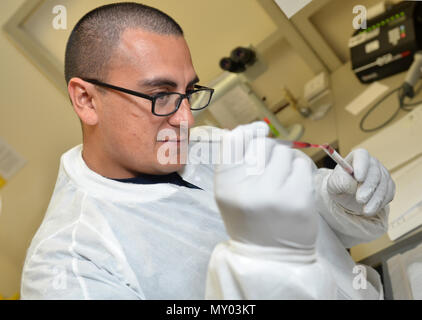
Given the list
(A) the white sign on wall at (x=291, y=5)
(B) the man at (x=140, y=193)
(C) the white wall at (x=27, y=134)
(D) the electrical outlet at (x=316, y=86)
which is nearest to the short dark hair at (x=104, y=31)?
(B) the man at (x=140, y=193)

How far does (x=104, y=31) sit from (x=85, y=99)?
6.2 inches

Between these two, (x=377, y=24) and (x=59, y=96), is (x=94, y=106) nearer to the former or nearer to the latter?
(x=59, y=96)

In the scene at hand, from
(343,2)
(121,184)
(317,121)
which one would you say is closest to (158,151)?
(121,184)

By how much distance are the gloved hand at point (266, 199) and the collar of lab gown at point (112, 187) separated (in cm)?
33

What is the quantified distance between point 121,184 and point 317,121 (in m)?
1.18

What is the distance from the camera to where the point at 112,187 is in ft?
2.81

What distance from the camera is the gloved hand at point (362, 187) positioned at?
0.82 metres

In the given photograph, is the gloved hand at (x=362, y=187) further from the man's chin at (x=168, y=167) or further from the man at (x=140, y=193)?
the man's chin at (x=168, y=167)

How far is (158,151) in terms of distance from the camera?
0.86 metres

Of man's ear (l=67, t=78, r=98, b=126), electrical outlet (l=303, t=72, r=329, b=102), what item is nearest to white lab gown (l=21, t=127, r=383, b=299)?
man's ear (l=67, t=78, r=98, b=126)

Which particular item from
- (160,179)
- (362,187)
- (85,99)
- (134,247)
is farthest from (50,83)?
(362,187)

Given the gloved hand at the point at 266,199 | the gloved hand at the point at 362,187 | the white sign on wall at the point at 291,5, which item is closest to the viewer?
the gloved hand at the point at 266,199

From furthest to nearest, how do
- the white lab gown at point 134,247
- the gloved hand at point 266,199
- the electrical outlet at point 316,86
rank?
the electrical outlet at point 316,86 → the white lab gown at point 134,247 → the gloved hand at point 266,199

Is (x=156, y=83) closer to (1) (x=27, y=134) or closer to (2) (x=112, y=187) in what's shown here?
(2) (x=112, y=187)
